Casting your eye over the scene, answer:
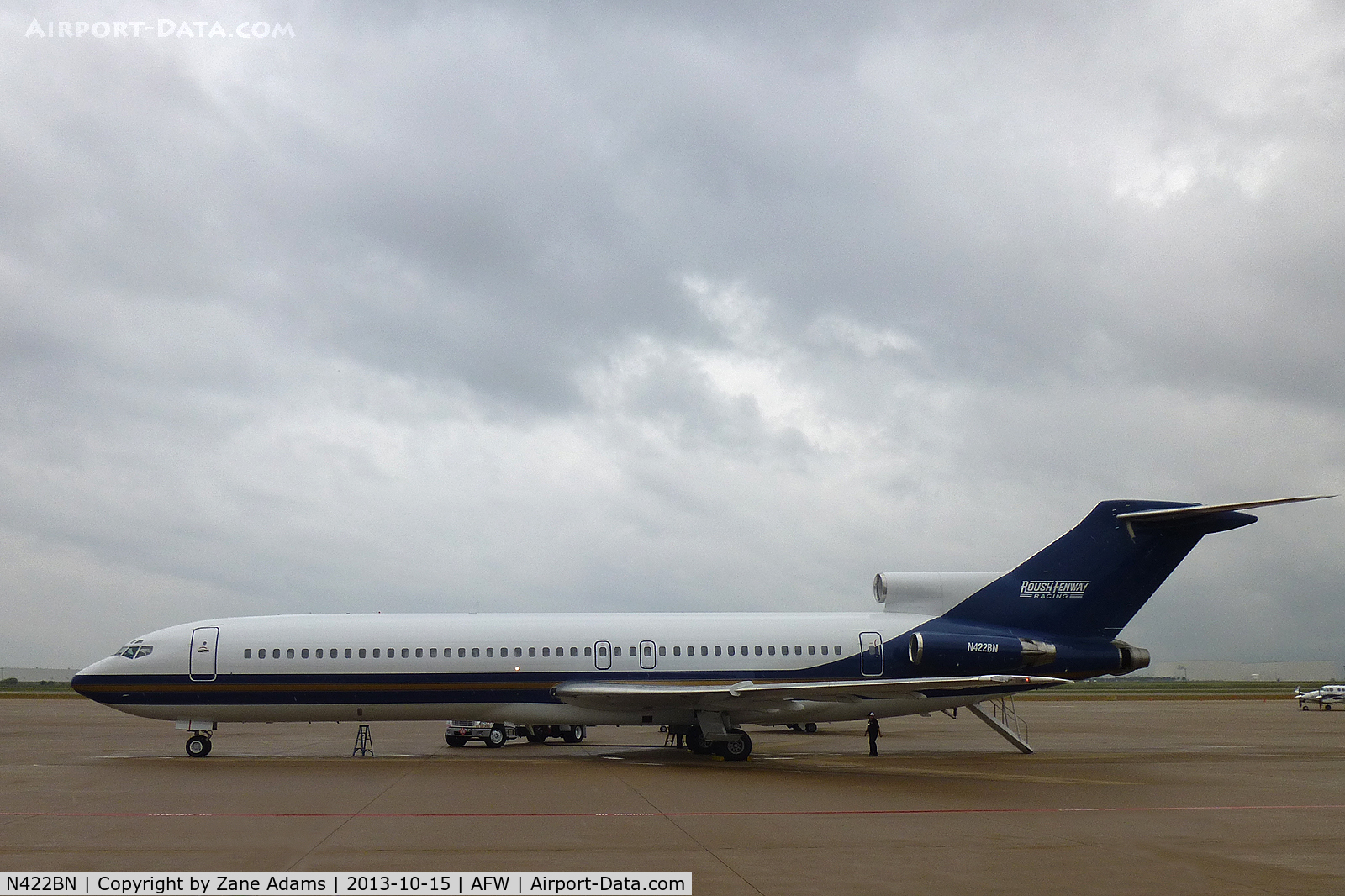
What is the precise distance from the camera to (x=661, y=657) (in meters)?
24.3

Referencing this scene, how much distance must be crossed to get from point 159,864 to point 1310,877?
11.5 metres

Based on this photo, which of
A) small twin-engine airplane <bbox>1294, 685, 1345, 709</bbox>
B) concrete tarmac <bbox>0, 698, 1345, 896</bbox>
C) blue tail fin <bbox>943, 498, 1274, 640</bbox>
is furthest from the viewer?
small twin-engine airplane <bbox>1294, 685, 1345, 709</bbox>

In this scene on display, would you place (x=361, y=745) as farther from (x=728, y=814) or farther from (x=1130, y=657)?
(x=1130, y=657)

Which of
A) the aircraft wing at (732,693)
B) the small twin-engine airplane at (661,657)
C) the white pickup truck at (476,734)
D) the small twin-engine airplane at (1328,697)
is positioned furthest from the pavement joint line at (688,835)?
the small twin-engine airplane at (1328,697)

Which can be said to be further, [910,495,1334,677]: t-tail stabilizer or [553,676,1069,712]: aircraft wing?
[910,495,1334,677]: t-tail stabilizer

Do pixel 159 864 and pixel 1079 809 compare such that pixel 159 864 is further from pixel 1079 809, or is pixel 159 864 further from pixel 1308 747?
pixel 1308 747

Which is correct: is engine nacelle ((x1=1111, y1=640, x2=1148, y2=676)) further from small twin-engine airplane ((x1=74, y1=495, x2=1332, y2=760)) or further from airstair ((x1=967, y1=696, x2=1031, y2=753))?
airstair ((x1=967, y1=696, x2=1031, y2=753))

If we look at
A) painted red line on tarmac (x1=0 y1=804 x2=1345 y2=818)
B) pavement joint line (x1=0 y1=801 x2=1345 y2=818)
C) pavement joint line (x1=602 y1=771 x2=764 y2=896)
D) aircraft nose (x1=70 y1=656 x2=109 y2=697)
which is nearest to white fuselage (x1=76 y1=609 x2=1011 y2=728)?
aircraft nose (x1=70 y1=656 x2=109 y2=697)

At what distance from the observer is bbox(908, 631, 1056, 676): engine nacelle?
23828mm

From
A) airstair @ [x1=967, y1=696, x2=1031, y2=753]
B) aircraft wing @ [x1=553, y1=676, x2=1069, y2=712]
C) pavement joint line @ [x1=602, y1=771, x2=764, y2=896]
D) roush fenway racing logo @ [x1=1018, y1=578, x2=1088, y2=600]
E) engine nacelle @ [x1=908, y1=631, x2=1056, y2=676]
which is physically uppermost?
roush fenway racing logo @ [x1=1018, y1=578, x2=1088, y2=600]

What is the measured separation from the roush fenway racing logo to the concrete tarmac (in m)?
3.92

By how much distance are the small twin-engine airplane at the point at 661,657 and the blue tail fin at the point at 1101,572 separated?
0.03 meters

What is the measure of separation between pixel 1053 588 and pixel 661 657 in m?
9.85

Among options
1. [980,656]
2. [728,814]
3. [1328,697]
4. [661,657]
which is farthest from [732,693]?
[1328,697]
